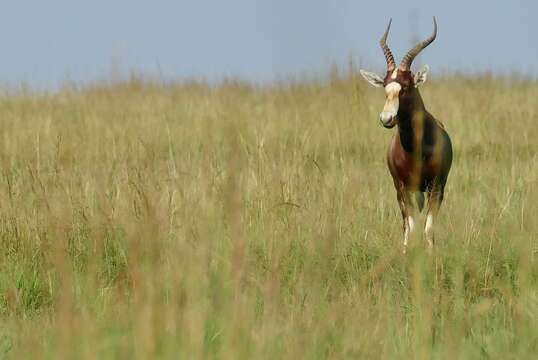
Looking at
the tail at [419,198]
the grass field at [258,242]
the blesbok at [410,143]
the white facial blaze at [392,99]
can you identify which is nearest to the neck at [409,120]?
the blesbok at [410,143]

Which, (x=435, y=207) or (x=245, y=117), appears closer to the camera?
(x=435, y=207)

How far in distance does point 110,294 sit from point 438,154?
310cm

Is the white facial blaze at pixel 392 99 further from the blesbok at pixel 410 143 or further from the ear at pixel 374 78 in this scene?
the ear at pixel 374 78

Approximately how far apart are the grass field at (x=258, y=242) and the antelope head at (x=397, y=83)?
2.04 feet

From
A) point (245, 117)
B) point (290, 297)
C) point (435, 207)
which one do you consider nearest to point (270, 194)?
point (435, 207)

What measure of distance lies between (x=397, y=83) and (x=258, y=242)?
1861 mm

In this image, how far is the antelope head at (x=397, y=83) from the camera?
23.3 ft

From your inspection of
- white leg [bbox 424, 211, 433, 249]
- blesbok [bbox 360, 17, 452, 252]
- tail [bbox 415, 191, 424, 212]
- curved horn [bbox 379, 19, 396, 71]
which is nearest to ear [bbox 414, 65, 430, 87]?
blesbok [bbox 360, 17, 452, 252]

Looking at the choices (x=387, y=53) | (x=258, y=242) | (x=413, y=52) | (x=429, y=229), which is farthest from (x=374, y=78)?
(x=258, y=242)

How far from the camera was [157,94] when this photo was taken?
584 inches

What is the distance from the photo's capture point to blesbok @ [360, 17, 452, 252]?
23.6ft

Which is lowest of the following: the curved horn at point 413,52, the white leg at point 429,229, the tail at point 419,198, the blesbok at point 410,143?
the white leg at point 429,229

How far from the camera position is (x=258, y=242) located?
615 cm

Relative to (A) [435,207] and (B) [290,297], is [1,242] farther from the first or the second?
(A) [435,207]
